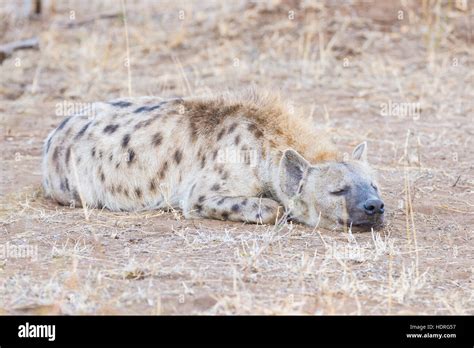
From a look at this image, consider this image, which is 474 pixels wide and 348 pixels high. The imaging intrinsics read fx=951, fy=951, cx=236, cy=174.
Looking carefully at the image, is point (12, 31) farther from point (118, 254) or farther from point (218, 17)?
point (118, 254)

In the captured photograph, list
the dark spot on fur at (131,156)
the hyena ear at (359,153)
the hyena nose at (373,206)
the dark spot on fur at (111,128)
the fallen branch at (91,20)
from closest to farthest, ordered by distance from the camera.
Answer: the hyena nose at (373,206) < the hyena ear at (359,153) < the dark spot on fur at (131,156) < the dark spot on fur at (111,128) < the fallen branch at (91,20)

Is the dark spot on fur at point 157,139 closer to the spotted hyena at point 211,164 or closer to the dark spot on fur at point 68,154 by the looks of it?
the spotted hyena at point 211,164

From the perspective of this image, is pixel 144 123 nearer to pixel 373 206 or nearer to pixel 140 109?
pixel 140 109

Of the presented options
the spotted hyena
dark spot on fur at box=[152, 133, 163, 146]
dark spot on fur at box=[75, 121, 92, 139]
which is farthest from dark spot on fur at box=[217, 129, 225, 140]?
dark spot on fur at box=[75, 121, 92, 139]

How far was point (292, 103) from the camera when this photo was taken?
609 cm

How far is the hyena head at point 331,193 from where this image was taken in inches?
205

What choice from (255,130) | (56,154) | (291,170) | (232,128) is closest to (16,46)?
(56,154)

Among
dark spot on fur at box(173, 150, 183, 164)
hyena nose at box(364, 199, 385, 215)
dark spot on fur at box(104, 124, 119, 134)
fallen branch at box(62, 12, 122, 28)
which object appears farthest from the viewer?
fallen branch at box(62, 12, 122, 28)

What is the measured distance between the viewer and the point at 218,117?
586cm

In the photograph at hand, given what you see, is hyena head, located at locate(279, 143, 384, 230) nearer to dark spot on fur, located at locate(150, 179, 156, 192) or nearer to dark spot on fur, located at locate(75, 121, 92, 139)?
dark spot on fur, located at locate(150, 179, 156, 192)

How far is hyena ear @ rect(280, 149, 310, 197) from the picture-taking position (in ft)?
17.9

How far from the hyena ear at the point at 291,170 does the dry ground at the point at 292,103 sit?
248 mm

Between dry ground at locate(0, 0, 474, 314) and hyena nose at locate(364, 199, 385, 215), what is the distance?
14cm

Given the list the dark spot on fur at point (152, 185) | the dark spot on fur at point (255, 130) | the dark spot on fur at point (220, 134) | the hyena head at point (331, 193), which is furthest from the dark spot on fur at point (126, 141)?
the hyena head at point (331, 193)
